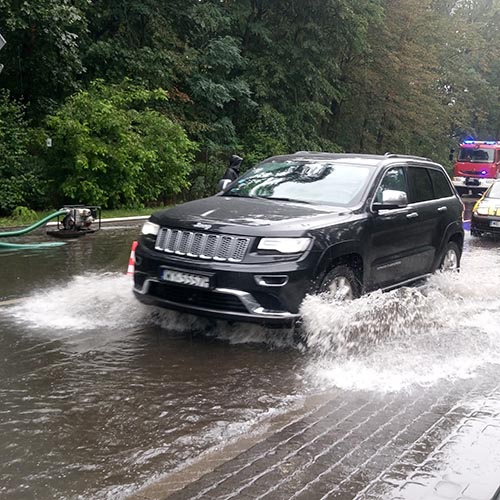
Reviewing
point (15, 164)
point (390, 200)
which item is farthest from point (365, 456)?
point (15, 164)

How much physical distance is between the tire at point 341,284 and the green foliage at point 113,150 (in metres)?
11.3

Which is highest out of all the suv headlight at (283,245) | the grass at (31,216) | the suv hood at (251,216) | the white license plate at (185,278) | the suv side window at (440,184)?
the suv side window at (440,184)

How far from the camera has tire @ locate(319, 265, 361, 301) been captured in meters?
6.11

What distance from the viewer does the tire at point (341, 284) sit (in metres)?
6.11

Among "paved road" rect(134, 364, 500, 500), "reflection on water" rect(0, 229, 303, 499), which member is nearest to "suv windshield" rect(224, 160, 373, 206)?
"reflection on water" rect(0, 229, 303, 499)

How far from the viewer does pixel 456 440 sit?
429 cm

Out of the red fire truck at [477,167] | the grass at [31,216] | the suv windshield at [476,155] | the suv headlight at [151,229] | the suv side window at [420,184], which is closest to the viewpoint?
the suv headlight at [151,229]

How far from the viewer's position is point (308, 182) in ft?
23.3

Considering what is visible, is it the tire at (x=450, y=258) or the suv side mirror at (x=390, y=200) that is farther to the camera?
the tire at (x=450, y=258)

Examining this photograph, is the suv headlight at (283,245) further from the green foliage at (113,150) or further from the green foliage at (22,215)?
the green foliage at (113,150)

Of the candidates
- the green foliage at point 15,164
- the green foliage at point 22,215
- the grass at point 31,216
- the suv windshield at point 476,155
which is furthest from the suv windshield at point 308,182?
the suv windshield at point 476,155

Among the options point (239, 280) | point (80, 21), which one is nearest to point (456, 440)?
point (239, 280)

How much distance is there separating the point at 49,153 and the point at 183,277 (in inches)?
485

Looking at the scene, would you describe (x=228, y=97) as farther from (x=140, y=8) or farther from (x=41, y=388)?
(x=41, y=388)
